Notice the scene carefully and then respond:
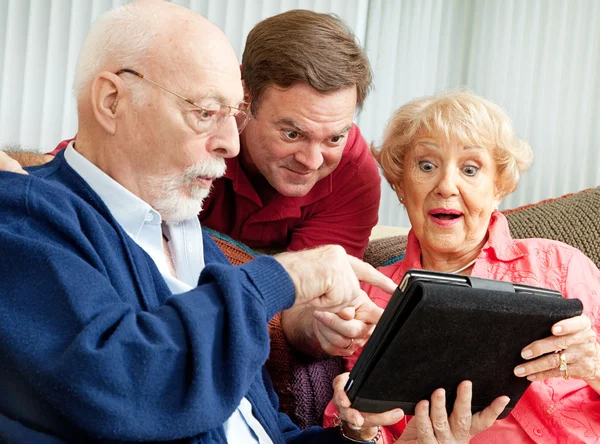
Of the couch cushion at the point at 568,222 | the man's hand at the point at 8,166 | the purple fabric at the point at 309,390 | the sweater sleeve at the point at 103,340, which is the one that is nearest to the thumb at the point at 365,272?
the sweater sleeve at the point at 103,340

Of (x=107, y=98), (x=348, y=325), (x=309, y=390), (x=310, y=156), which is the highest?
(x=107, y=98)

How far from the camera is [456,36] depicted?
4.08 meters

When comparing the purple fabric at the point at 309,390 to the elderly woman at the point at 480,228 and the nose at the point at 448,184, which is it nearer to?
the elderly woman at the point at 480,228

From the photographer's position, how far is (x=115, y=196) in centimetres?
142

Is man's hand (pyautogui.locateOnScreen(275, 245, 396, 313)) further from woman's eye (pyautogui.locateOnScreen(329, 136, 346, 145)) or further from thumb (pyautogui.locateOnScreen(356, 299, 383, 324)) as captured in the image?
woman's eye (pyautogui.locateOnScreen(329, 136, 346, 145))

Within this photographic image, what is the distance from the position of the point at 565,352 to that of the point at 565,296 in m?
0.32

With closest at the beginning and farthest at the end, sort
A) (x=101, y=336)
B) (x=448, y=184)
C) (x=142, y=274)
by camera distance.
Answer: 1. (x=101, y=336)
2. (x=142, y=274)
3. (x=448, y=184)

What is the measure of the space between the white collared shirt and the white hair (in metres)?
0.15

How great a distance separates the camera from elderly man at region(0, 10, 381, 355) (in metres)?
2.02

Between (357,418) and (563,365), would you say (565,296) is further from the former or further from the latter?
(357,418)

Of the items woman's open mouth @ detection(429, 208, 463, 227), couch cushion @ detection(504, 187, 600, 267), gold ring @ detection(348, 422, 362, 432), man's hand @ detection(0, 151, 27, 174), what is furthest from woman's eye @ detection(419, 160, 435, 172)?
man's hand @ detection(0, 151, 27, 174)

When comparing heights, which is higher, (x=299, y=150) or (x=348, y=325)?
(x=299, y=150)

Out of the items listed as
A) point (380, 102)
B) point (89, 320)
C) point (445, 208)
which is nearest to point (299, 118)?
point (445, 208)

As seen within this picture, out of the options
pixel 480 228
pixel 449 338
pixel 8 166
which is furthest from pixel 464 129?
pixel 8 166
